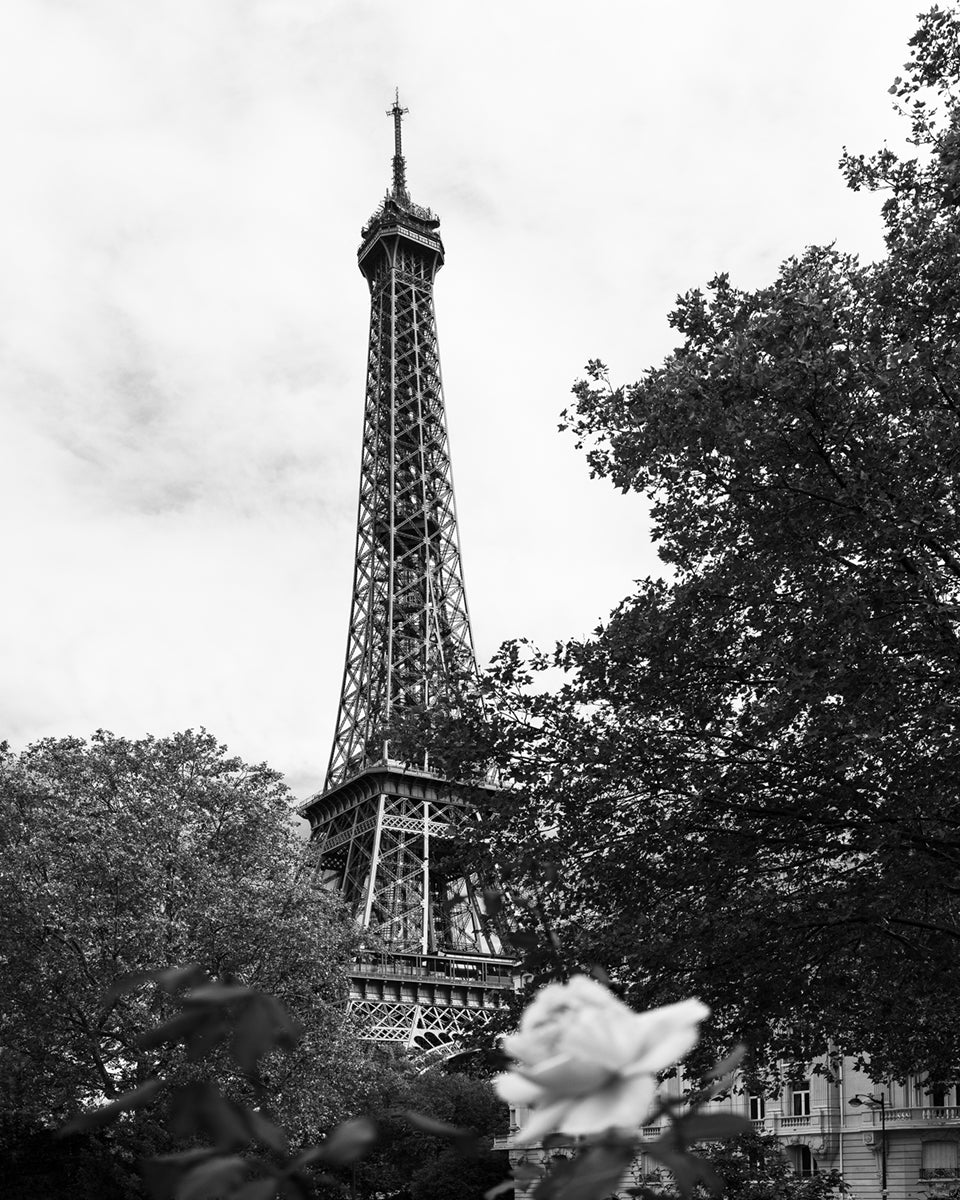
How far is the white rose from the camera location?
1672 millimetres

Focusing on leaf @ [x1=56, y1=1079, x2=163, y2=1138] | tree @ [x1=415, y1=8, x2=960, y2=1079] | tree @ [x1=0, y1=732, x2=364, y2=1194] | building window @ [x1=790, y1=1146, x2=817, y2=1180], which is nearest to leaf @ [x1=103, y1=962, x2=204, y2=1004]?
leaf @ [x1=56, y1=1079, x2=163, y2=1138]

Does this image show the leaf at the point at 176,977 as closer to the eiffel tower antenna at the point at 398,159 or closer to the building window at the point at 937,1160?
the building window at the point at 937,1160

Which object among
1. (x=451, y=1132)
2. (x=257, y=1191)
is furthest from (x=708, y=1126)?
(x=257, y=1191)

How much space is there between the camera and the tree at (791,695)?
1488 cm

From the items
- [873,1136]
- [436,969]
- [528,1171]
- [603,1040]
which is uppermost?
[603,1040]

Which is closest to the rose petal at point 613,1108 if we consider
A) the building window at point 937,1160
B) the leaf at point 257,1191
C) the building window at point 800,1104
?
the leaf at point 257,1191

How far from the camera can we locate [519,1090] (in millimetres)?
1776

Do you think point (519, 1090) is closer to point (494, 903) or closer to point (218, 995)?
point (218, 995)

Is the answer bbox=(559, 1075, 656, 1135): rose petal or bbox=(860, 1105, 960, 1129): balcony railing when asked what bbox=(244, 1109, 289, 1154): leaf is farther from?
bbox=(860, 1105, 960, 1129): balcony railing

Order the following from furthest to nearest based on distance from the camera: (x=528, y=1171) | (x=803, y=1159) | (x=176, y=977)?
(x=803, y=1159), (x=528, y=1171), (x=176, y=977)

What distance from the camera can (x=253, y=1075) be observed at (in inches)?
82.7

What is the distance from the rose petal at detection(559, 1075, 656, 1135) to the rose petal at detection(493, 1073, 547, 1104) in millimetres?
58

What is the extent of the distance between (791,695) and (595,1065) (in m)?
13.3

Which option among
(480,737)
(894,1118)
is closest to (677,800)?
(480,737)
